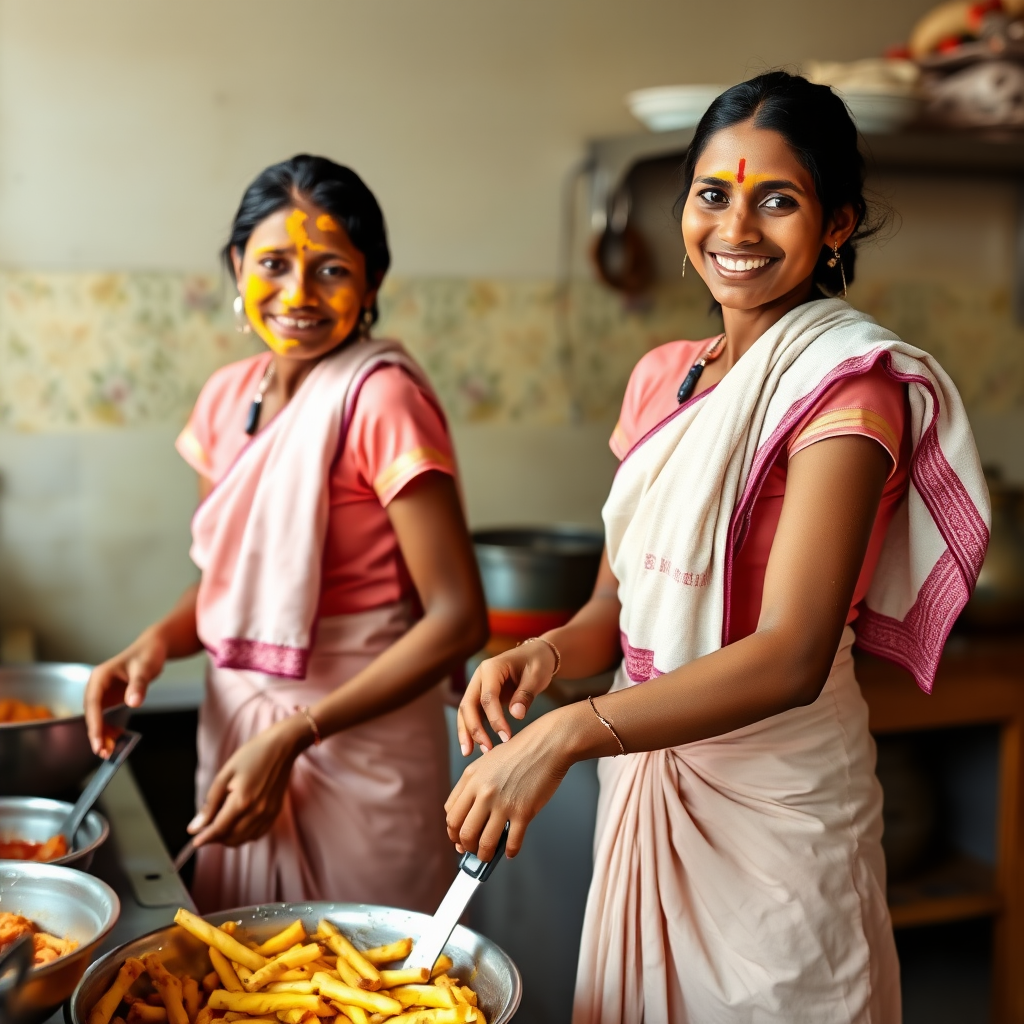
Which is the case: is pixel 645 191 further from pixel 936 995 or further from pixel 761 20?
pixel 936 995

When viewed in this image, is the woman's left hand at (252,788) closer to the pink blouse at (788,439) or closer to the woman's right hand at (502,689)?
the woman's right hand at (502,689)

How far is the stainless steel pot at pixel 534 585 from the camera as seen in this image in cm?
203

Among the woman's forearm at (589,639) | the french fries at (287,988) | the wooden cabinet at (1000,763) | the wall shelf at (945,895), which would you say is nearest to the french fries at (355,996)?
the french fries at (287,988)

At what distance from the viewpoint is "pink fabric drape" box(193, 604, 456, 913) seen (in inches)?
57.9

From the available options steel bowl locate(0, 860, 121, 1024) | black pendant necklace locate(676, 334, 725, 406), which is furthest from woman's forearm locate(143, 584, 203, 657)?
black pendant necklace locate(676, 334, 725, 406)

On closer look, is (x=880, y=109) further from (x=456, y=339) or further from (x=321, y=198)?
(x=321, y=198)

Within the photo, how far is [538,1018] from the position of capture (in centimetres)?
203

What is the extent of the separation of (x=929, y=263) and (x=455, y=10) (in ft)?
3.96

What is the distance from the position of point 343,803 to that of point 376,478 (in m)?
0.39

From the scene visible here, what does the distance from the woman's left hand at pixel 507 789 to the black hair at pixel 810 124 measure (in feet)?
1.69

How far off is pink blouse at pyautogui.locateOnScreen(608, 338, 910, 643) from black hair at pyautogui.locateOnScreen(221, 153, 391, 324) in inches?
15.8

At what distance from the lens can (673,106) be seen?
2.31m

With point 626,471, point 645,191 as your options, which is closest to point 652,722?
point 626,471

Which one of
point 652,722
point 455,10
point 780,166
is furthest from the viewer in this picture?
point 455,10
